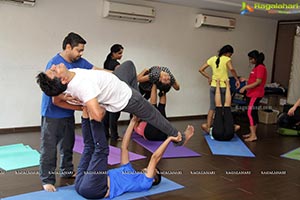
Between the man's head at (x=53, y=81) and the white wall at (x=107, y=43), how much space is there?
2.49m

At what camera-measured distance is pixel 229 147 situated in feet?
15.8

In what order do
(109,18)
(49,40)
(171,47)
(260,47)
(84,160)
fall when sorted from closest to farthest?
(84,160) → (49,40) → (109,18) → (171,47) → (260,47)

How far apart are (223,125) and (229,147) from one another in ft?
1.38

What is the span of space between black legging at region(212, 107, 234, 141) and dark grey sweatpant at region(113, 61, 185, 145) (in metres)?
1.69

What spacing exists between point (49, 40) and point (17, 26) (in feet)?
1.60

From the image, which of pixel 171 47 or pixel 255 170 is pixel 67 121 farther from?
pixel 171 47

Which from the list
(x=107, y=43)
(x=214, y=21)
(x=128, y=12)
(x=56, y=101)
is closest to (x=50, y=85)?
(x=56, y=101)

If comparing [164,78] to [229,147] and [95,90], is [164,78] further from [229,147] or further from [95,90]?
[95,90]

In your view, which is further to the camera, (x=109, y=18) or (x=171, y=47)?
(x=171, y=47)

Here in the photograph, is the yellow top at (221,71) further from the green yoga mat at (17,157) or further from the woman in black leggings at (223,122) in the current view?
the green yoga mat at (17,157)

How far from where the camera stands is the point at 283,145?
16.8 ft

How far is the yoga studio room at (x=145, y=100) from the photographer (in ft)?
9.66

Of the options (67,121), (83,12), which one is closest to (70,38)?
(67,121)

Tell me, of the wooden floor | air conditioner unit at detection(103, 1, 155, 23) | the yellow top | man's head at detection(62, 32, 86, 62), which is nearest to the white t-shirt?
man's head at detection(62, 32, 86, 62)
